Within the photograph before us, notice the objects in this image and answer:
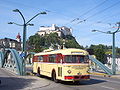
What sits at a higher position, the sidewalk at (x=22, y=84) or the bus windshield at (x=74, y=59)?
the bus windshield at (x=74, y=59)

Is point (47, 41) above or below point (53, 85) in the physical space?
above

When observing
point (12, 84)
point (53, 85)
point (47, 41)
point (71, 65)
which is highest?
point (47, 41)

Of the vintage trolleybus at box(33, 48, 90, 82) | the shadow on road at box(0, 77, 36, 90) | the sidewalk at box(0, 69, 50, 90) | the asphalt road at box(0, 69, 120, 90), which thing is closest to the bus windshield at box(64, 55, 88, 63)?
the vintage trolleybus at box(33, 48, 90, 82)

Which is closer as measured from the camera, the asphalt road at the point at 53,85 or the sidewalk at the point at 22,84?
the sidewalk at the point at 22,84

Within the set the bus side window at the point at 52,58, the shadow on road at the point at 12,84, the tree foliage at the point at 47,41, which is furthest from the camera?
the tree foliage at the point at 47,41

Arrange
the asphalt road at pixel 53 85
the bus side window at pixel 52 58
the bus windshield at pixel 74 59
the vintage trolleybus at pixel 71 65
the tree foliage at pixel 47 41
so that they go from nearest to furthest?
1. the asphalt road at pixel 53 85
2. the vintage trolleybus at pixel 71 65
3. the bus windshield at pixel 74 59
4. the bus side window at pixel 52 58
5. the tree foliage at pixel 47 41

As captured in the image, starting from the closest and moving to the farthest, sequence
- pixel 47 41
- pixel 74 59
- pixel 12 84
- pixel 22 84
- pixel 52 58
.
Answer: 1. pixel 12 84
2. pixel 22 84
3. pixel 74 59
4. pixel 52 58
5. pixel 47 41

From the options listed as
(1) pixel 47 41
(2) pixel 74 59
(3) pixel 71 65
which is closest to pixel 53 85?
(3) pixel 71 65

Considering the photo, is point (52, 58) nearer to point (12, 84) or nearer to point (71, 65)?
point (71, 65)

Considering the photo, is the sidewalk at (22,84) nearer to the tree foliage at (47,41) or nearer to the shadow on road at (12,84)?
the shadow on road at (12,84)

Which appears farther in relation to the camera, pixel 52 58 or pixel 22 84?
pixel 52 58

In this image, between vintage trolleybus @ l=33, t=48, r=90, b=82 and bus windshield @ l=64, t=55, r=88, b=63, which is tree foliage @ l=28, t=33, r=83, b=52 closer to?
vintage trolleybus @ l=33, t=48, r=90, b=82

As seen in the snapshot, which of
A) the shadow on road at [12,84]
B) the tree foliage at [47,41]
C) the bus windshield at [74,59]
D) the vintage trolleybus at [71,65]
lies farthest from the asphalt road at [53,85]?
the tree foliage at [47,41]

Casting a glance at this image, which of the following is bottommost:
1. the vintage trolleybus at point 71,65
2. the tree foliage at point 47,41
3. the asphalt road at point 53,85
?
the asphalt road at point 53,85
